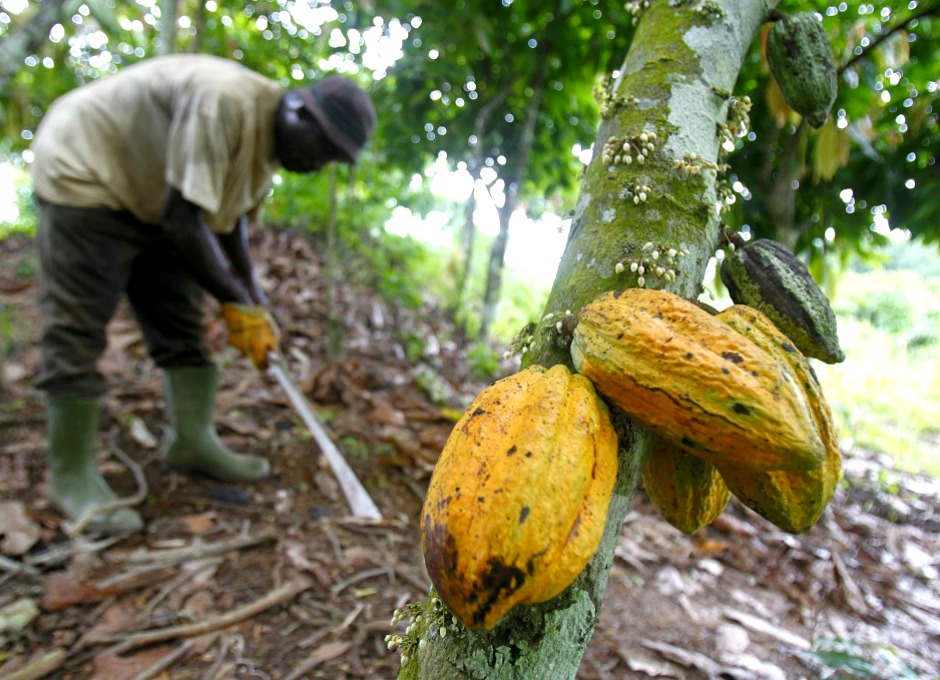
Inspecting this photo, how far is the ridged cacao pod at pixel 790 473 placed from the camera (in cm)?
67

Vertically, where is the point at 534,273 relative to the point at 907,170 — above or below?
below

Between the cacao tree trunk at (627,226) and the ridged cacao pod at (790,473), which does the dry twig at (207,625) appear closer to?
the cacao tree trunk at (627,226)

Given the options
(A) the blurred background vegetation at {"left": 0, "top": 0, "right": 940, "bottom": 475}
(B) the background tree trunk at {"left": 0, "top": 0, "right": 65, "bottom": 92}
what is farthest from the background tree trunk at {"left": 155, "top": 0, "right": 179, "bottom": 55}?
(B) the background tree trunk at {"left": 0, "top": 0, "right": 65, "bottom": 92}

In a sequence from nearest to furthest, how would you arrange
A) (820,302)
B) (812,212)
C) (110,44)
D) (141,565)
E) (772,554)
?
(820,302) → (141,565) → (772,554) → (812,212) → (110,44)

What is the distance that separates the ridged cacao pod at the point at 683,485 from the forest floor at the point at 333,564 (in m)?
0.81

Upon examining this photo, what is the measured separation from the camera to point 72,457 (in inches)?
80.2

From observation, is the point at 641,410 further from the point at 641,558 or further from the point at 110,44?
the point at 110,44

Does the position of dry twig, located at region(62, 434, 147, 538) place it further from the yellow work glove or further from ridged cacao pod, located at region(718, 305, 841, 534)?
ridged cacao pod, located at region(718, 305, 841, 534)

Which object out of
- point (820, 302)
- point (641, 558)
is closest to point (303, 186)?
point (641, 558)

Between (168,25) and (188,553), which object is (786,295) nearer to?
(188,553)

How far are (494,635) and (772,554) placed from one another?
2098 mm

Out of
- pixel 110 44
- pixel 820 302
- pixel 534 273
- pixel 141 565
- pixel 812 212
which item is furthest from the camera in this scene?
pixel 534 273

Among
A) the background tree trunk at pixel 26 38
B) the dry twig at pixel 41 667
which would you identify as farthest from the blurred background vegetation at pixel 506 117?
the dry twig at pixel 41 667

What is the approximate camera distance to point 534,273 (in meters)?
7.53
